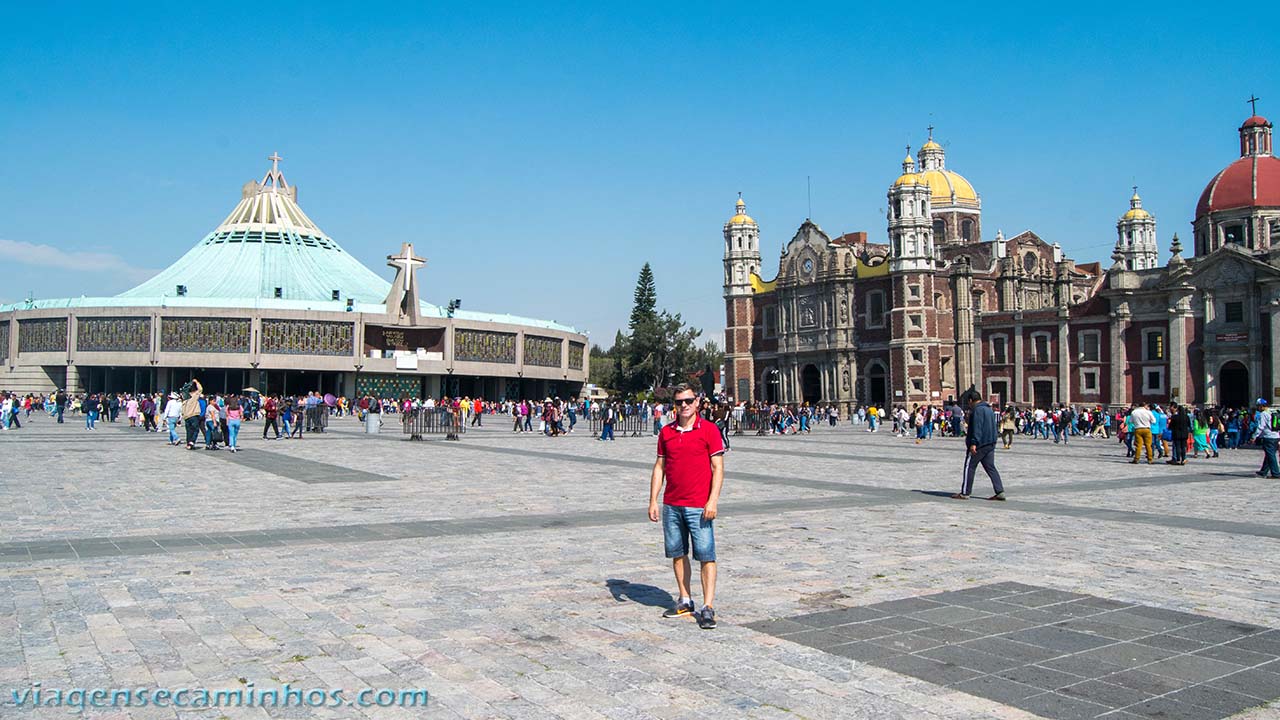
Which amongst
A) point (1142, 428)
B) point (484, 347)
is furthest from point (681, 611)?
point (484, 347)

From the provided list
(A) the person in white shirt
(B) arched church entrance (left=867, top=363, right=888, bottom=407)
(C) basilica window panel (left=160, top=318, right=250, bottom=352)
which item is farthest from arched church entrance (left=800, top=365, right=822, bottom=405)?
(A) the person in white shirt

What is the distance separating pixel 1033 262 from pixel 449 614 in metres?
75.3

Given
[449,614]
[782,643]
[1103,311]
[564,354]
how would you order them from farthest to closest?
1. [564,354]
2. [1103,311]
3. [449,614]
4. [782,643]

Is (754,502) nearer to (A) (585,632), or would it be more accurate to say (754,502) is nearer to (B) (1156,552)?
(B) (1156,552)

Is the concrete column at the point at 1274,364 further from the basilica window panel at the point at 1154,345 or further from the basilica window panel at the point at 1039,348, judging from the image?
the basilica window panel at the point at 1039,348

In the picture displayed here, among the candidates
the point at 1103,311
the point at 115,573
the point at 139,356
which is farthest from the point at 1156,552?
the point at 139,356

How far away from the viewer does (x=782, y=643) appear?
6121 millimetres

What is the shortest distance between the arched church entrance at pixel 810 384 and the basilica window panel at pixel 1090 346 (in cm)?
2002

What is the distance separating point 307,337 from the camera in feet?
240

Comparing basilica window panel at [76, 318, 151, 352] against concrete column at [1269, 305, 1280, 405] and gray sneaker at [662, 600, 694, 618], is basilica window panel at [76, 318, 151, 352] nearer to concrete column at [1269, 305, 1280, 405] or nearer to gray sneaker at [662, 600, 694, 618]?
concrete column at [1269, 305, 1280, 405]

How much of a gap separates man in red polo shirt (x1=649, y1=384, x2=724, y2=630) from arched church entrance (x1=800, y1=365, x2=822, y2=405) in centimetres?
6935

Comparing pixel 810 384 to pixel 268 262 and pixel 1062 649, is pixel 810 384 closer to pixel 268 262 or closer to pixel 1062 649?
pixel 268 262

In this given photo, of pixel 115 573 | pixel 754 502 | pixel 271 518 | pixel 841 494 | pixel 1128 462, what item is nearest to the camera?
pixel 115 573

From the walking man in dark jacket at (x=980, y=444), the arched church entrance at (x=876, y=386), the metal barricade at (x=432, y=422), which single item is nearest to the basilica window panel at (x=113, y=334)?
the metal barricade at (x=432, y=422)
